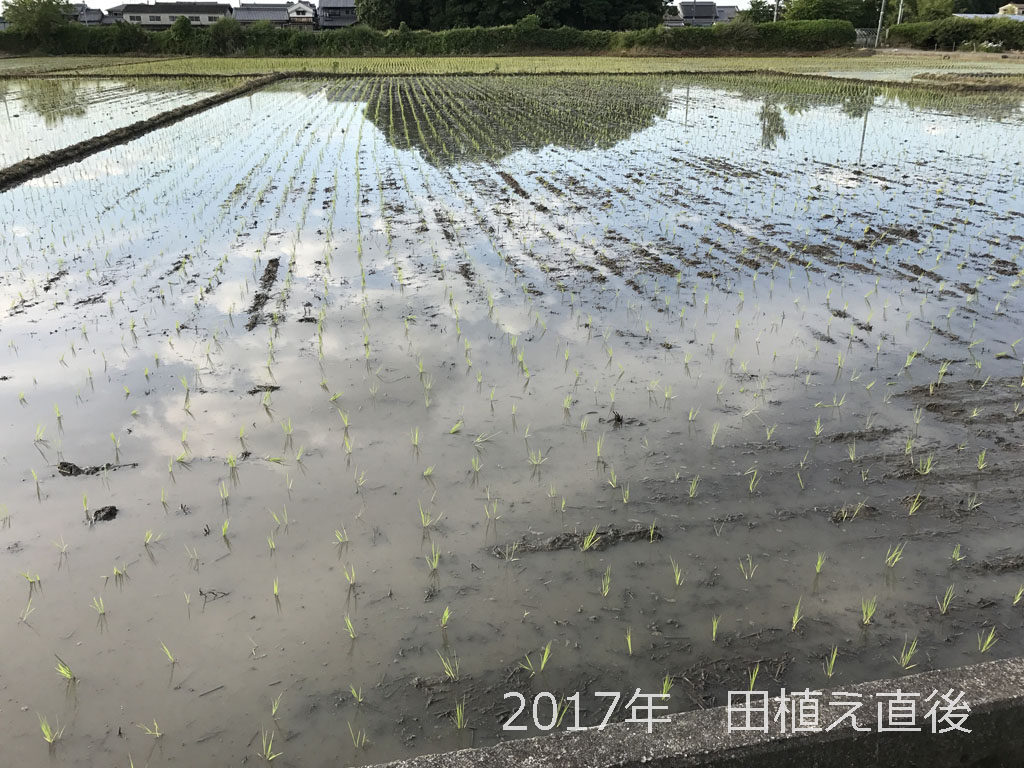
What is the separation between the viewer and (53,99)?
18562mm

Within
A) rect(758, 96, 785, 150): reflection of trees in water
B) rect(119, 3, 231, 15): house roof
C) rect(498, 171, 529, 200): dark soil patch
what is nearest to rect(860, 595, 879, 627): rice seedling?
rect(498, 171, 529, 200): dark soil patch

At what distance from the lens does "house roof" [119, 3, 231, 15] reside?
62594 mm

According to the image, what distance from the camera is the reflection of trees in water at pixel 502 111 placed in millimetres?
12609

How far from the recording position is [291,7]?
68875 millimetres

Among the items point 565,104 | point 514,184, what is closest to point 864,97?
point 565,104

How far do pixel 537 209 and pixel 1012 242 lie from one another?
15.6ft

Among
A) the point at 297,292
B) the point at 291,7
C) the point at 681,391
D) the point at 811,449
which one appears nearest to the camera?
the point at 811,449

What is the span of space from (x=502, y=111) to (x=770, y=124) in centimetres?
622

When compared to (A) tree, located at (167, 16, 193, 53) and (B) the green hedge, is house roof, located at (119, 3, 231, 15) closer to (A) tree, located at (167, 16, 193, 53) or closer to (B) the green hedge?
(A) tree, located at (167, 16, 193, 53)

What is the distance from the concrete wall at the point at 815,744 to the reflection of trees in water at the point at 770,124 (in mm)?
11497

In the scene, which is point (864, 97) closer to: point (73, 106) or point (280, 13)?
point (73, 106)

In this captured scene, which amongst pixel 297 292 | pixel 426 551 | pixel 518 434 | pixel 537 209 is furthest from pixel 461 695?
pixel 537 209

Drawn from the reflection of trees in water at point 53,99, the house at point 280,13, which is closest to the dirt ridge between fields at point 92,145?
the reflection of trees in water at point 53,99

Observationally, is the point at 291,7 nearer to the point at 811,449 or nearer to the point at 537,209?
the point at 537,209
